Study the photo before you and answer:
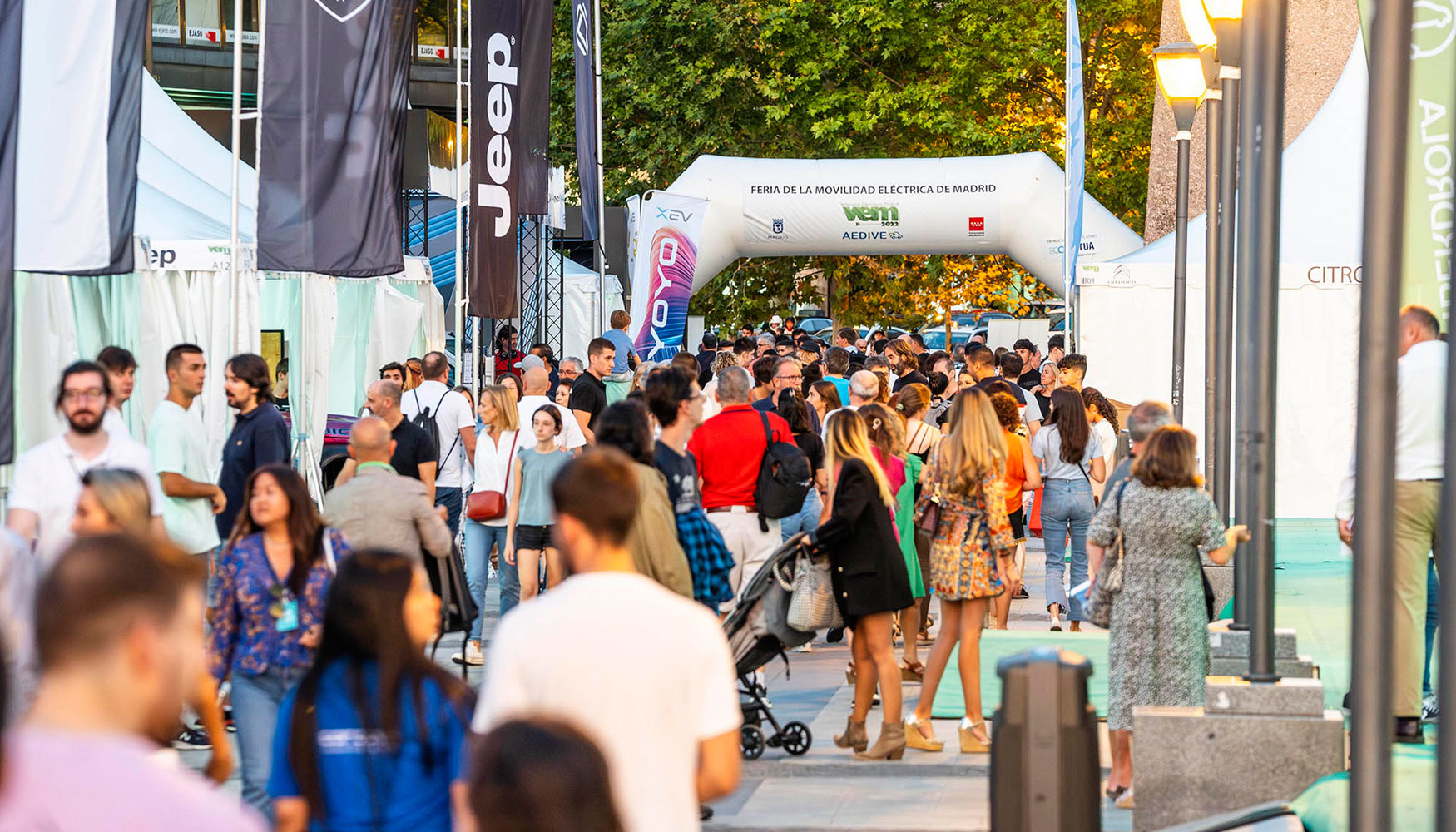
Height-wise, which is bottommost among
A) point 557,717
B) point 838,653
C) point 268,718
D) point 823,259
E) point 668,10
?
point 838,653

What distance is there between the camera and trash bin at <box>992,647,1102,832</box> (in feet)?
19.4

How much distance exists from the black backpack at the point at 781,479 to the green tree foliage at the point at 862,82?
25.8 m

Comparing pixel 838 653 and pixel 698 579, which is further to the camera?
pixel 838 653

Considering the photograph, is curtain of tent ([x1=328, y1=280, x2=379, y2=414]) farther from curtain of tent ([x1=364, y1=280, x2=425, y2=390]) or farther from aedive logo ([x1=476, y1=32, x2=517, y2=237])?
aedive logo ([x1=476, y1=32, x2=517, y2=237])

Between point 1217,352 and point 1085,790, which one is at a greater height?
point 1217,352

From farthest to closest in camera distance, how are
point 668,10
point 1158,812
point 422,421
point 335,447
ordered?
point 668,10 < point 335,447 < point 422,421 < point 1158,812

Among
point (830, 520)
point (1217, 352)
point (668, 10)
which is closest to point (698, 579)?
point (830, 520)

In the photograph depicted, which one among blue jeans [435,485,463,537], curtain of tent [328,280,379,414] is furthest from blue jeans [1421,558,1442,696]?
curtain of tent [328,280,379,414]

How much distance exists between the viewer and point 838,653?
13.2 meters

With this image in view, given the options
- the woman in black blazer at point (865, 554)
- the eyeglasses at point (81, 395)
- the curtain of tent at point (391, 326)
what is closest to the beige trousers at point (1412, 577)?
the woman in black blazer at point (865, 554)

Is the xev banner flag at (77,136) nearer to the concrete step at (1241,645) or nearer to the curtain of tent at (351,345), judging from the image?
the curtain of tent at (351,345)

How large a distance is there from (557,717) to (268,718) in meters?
4.11

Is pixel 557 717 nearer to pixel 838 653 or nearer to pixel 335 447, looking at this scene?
pixel 838 653

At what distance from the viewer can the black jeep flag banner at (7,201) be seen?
9969mm
